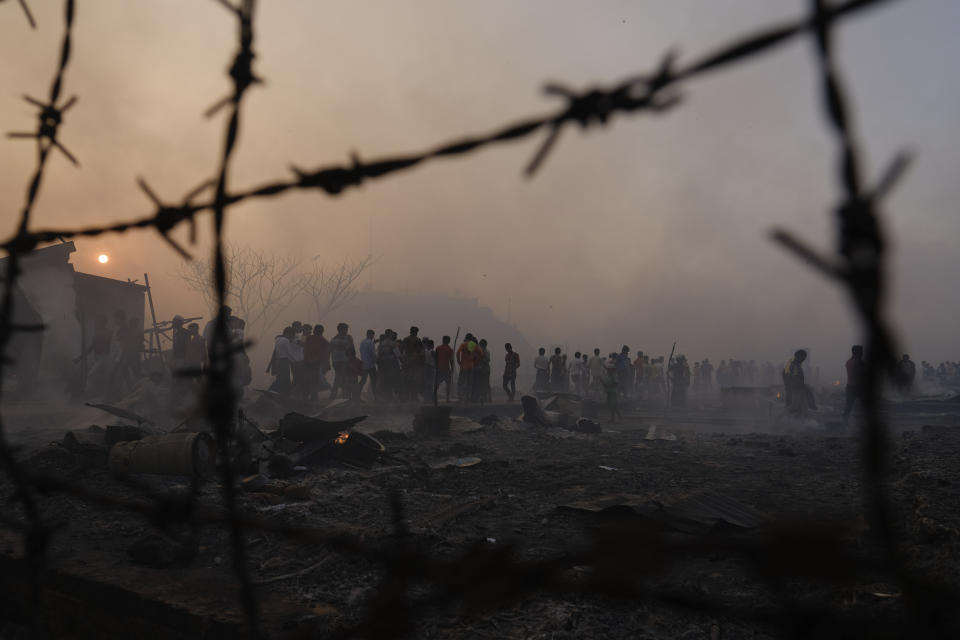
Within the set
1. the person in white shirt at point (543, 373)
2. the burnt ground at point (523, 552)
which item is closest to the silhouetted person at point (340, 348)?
the burnt ground at point (523, 552)

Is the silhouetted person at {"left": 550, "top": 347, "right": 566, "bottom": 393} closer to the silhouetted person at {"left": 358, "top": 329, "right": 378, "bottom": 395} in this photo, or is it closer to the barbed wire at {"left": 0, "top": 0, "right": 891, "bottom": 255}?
the silhouetted person at {"left": 358, "top": 329, "right": 378, "bottom": 395}

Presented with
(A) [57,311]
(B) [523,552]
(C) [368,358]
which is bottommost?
(B) [523,552]

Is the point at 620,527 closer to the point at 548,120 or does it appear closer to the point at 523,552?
the point at 548,120

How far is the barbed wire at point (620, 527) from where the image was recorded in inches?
23.3

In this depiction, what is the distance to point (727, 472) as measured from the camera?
753 cm

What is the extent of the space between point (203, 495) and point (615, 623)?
13.6 feet

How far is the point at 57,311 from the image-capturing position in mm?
18953

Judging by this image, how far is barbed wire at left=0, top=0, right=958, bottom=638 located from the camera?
0.59 m

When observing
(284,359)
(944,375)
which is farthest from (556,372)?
(944,375)

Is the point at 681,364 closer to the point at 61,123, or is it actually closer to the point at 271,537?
the point at 271,537

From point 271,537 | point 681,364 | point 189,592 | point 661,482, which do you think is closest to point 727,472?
point 661,482

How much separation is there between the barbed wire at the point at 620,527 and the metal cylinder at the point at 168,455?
4.68 meters

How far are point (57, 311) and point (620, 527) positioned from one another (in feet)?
75.6

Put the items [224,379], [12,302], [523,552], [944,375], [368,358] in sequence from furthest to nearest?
[944,375] < [368,358] < [523,552] < [12,302] < [224,379]
